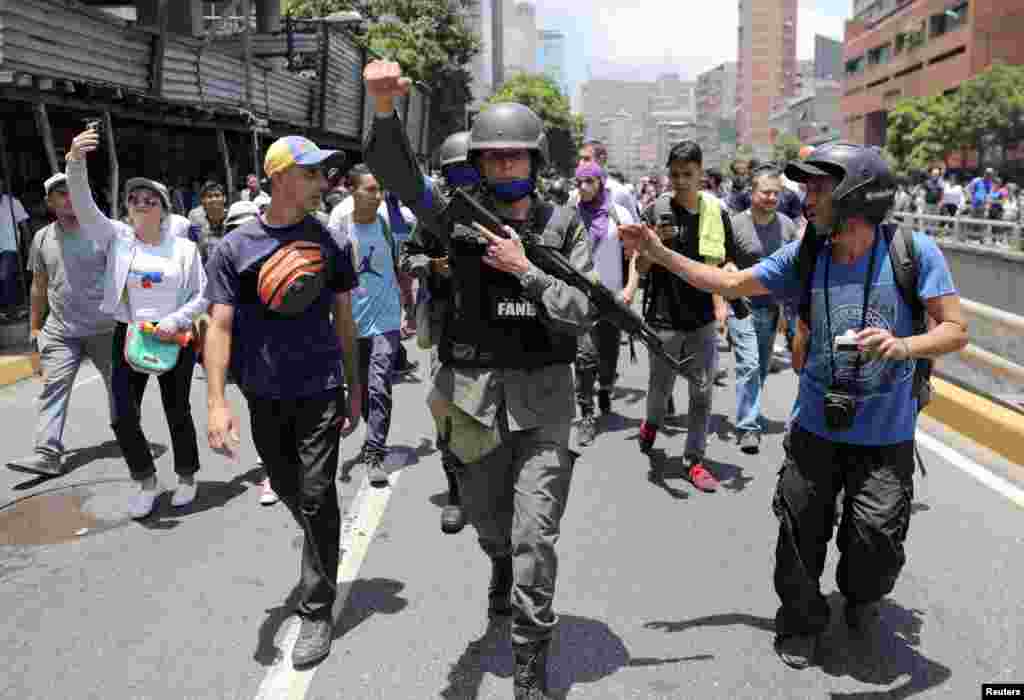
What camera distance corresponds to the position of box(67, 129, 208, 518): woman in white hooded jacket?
4938mm

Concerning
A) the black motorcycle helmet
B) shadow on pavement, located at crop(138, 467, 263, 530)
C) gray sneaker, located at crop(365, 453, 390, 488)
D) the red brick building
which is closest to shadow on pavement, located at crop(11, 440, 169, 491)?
shadow on pavement, located at crop(138, 467, 263, 530)

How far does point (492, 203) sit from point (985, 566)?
2936 millimetres

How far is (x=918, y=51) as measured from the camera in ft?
239

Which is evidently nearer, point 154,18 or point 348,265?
point 348,265

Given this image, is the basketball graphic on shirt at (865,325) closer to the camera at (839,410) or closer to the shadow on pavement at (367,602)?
the camera at (839,410)

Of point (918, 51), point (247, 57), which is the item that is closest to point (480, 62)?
point (918, 51)

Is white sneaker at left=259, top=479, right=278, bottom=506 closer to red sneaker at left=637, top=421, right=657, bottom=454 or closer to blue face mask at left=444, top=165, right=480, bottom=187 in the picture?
blue face mask at left=444, top=165, right=480, bottom=187

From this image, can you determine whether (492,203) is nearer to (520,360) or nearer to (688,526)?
(520,360)

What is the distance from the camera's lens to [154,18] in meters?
19.5

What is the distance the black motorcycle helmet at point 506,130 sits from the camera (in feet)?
10.3

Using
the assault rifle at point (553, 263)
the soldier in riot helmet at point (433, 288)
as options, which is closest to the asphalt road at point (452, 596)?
the soldier in riot helmet at point (433, 288)

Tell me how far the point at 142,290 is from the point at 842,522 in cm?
372

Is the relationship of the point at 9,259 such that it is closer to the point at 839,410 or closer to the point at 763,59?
the point at 839,410

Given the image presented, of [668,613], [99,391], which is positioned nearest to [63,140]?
[99,391]
